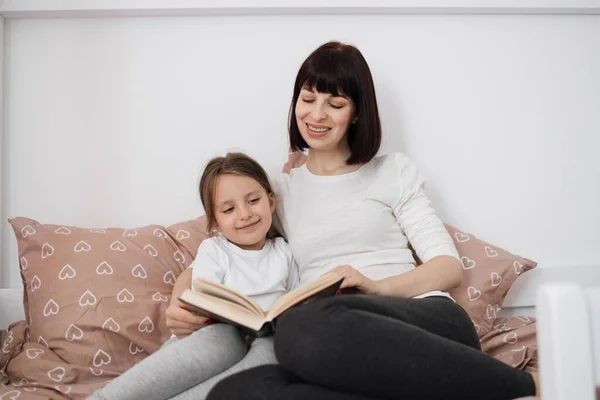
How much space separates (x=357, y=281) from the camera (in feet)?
3.88

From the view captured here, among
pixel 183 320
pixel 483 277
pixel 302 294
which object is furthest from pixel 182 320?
pixel 483 277

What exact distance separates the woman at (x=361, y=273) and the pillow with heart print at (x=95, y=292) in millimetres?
353

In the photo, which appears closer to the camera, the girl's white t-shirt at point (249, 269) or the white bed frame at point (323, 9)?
the girl's white t-shirt at point (249, 269)

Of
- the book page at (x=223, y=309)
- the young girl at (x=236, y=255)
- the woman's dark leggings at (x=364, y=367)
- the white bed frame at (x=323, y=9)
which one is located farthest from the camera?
the white bed frame at (x=323, y=9)

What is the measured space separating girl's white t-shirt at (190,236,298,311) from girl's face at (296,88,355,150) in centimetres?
29

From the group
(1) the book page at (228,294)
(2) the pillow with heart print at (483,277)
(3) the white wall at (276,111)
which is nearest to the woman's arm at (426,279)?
(2) the pillow with heart print at (483,277)

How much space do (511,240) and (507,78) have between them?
51 centimetres

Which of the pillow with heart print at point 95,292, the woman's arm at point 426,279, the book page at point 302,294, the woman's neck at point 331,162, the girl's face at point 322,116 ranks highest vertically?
the girl's face at point 322,116

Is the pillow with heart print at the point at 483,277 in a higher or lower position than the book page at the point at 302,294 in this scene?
lower

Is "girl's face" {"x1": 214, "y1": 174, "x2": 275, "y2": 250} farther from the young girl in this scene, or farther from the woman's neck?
the woman's neck

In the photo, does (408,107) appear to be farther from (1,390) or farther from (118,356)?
(1,390)

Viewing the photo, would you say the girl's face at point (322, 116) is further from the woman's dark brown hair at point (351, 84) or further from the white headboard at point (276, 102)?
the white headboard at point (276, 102)

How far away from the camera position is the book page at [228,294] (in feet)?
3.38

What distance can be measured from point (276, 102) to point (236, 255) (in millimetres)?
614
